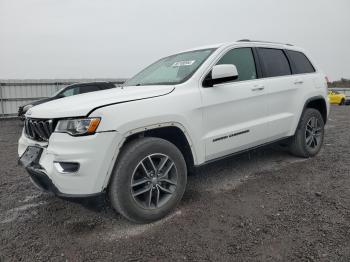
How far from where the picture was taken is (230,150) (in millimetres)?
3363

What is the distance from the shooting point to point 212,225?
2633 millimetres

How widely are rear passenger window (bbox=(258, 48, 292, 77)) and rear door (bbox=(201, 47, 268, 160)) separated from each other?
23 centimetres

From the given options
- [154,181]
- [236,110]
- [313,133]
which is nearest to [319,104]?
[313,133]

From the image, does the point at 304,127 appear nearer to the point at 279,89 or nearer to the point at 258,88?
the point at 279,89

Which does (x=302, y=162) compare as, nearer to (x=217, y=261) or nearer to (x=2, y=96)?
(x=217, y=261)

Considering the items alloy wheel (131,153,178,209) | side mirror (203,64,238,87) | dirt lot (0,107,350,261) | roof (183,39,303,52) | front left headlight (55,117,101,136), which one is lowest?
dirt lot (0,107,350,261)

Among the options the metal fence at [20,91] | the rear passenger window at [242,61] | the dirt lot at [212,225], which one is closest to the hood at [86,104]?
the dirt lot at [212,225]

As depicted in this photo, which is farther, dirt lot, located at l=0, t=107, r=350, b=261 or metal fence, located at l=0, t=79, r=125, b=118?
metal fence, located at l=0, t=79, r=125, b=118

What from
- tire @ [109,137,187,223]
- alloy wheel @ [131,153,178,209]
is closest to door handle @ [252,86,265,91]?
tire @ [109,137,187,223]

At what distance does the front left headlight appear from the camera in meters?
2.34

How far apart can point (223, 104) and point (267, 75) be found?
109 cm

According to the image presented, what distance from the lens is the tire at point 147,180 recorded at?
2.49 meters

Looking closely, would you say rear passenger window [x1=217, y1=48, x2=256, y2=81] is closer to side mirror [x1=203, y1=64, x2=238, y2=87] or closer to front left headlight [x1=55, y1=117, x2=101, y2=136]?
side mirror [x1=203, y1=64, x2=238, y2=87]

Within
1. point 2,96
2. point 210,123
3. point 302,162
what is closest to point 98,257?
point 210,123
